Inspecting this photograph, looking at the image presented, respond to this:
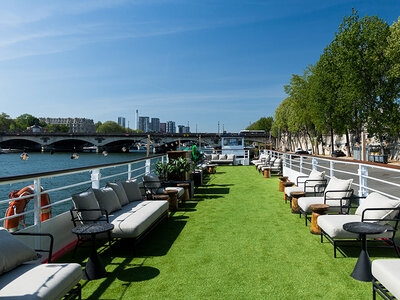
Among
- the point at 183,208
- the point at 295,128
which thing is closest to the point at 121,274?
the point at 183,208

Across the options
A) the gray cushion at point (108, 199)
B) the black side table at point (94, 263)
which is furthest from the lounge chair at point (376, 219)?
the gray cushion at point (108, 199)

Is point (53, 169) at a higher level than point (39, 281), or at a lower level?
lower

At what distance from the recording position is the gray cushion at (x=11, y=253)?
2395 mm

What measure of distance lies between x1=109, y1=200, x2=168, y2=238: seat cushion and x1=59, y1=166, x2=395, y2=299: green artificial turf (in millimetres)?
305

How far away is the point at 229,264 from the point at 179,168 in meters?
5.17

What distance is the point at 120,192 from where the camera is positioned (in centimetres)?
521

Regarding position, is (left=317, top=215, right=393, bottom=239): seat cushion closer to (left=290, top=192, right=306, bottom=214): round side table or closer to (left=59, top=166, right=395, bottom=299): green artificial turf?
(left=59, top=166, right=395, bottom=299): green artificial turf

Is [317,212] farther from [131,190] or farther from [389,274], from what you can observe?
[131,190]

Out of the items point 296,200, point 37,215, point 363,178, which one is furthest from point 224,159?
point 37,215

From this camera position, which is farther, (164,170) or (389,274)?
Result: (164,170)

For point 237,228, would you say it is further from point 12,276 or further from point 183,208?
point 12,276

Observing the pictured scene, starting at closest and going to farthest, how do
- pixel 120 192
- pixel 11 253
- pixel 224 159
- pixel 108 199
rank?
1. pixel 11 253
2. pixel 108 199
3. pixel 120 192
4. pixel 224 159

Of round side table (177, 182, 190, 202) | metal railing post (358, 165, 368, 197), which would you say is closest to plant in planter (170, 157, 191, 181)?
round side table (177, 182, 190, 202)

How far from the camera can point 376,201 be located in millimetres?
3881
